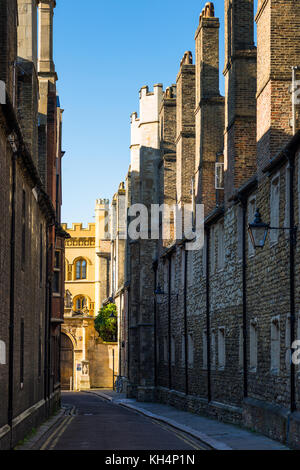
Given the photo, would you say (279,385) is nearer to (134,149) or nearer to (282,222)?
(282,222)

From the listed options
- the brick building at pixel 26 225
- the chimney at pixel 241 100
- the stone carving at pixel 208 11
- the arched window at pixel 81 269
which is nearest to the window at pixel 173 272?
the brick building at pixel 26 225

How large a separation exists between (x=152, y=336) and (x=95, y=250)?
52902 mm

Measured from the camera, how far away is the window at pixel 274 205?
20828mm

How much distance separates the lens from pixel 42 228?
29.9m

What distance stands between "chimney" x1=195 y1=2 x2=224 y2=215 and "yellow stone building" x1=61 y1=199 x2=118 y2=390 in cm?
3096

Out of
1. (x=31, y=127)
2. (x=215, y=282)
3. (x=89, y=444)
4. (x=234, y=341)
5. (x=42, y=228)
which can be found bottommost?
(x=89, y=444)

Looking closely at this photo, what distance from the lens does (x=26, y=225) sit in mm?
23094

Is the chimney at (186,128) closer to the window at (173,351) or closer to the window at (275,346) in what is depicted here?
the window at (173,351)

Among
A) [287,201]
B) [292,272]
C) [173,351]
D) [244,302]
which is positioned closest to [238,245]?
[244,302]

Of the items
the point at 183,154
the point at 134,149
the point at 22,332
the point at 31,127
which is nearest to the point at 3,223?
the point at 22,332

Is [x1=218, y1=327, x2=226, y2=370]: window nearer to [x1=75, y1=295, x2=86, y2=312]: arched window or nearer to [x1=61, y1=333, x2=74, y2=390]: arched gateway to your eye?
[x1=61, y1=333, x2=74, y2=390]: arched gateway

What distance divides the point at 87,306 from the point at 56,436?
70083mm

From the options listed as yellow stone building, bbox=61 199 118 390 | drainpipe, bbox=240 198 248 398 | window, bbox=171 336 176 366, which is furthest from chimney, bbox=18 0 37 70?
yellow stone building, bbox=61 199 118 390

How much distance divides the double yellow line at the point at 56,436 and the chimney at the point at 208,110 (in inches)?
362
